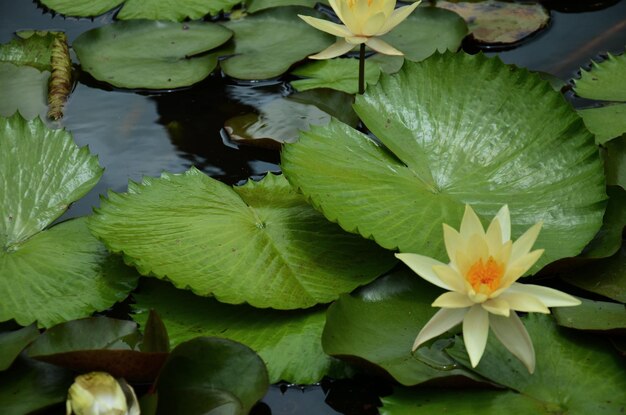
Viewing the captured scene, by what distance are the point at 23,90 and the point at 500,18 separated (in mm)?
1486

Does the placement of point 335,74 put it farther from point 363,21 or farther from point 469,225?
point 469,225

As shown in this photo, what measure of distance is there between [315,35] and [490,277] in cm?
148

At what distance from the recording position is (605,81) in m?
2.28

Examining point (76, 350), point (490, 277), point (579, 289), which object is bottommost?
point (579, 289)

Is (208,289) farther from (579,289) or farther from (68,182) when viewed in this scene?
(579,289)

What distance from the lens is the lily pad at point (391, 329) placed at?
144 cm

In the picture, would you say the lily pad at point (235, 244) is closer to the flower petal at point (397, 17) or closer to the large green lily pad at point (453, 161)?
the large green lily pad at point (453, 161)

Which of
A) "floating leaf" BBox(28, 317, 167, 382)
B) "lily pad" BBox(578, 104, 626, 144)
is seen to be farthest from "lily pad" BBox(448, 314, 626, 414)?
"lily pad" BBox(578, 104, 626, 144)

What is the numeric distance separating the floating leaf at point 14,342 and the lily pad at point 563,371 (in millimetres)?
753

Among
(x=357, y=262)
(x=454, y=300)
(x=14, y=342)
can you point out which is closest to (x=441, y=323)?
(x=454, y=300)

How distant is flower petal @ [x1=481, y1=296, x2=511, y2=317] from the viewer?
4.16 ft

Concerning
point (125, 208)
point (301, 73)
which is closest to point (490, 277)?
point (125, 208)

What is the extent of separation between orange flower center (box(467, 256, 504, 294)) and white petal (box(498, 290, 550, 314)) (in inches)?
1.1

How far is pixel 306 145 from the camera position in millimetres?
1808
